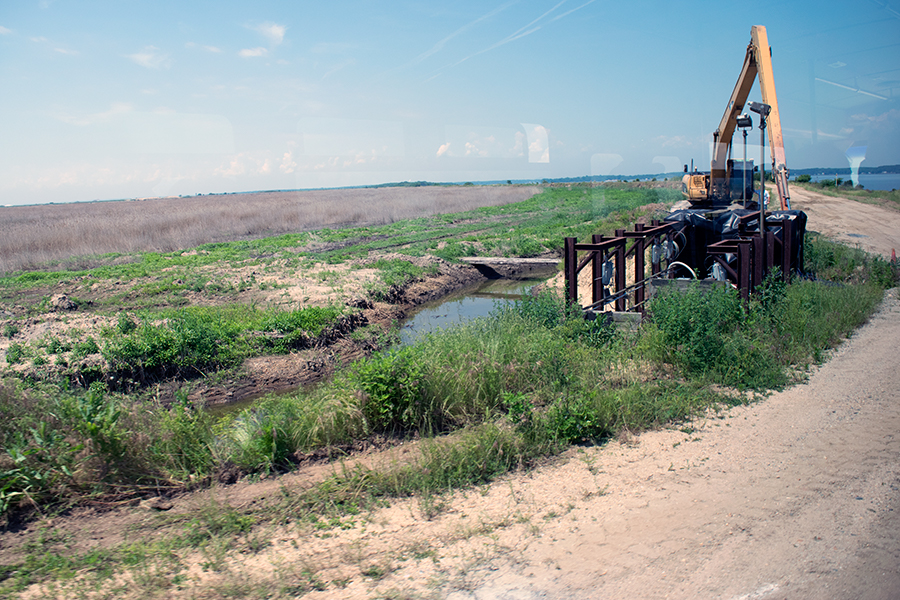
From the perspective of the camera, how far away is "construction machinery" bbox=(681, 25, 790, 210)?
535 inches

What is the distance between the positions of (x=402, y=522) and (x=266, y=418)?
216 centimetres

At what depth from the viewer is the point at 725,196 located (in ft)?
66.1

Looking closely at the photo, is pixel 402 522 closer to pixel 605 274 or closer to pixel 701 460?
pixel 701 460

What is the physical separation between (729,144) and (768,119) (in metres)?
5.57

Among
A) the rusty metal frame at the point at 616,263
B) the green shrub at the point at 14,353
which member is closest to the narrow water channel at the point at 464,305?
the rusty metal frame at the point at 616,263

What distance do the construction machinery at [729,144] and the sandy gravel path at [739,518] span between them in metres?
5.93

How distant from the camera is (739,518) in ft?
12.6

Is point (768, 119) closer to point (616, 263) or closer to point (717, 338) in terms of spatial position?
point (616, 263)

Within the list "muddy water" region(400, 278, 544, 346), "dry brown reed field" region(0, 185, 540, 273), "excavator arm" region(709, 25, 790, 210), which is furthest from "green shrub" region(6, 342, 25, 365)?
"excavator arm" region(709, 25, 790, 210)

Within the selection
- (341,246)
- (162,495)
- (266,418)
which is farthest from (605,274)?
(341,246)

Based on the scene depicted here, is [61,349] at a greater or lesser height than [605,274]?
lesser

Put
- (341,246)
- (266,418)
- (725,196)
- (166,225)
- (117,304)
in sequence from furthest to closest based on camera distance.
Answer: (166,225), (341,246), (725,196), (117,304), (266,418)

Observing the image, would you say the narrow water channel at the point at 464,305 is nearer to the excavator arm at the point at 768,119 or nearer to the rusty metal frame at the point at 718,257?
the rusty metal frame at the point at 718,257

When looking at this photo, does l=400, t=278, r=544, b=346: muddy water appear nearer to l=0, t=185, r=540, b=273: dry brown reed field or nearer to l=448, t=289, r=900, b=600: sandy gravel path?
l=448, t=289, r=900, b=600: sandy gravel path
